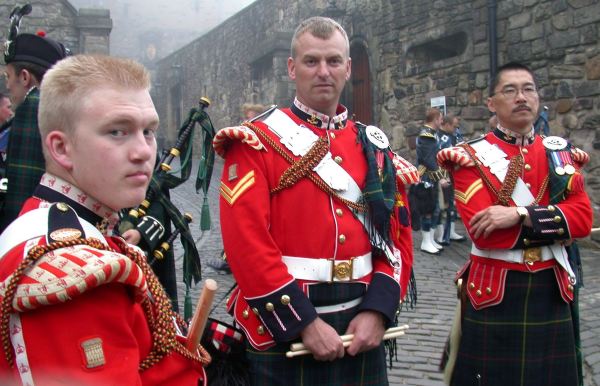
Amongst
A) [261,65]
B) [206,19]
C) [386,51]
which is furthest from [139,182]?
[206,19]

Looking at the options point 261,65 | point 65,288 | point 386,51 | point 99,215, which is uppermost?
point 261,65

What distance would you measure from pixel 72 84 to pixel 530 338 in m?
2.44

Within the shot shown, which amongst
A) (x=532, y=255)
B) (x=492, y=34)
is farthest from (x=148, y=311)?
(x=492, y=34)

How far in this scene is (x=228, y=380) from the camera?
7.06 feet

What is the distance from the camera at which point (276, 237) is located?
222 centimetres

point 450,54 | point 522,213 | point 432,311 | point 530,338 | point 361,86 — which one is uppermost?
point 450,54

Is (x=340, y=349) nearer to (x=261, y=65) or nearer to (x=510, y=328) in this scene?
(x=510, y=328)

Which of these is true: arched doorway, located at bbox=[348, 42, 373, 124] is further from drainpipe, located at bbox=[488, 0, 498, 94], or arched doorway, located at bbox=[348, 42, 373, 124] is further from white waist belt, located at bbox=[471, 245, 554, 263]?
white waist belt, located at bbox=[471, 245, 554, 263]

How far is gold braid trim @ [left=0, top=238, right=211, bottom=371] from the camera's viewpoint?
46.1 inches

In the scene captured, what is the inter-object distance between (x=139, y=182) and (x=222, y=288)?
16.2ft

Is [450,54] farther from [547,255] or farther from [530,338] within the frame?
[530,338]

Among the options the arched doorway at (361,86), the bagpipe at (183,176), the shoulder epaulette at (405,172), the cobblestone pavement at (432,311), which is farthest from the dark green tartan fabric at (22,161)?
the arched doorway at (361,86)

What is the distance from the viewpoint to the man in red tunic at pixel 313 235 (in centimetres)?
210

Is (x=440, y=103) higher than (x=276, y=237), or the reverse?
(x=440, y=103)
